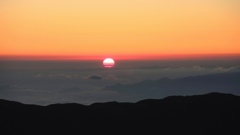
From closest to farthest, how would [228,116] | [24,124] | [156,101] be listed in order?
[24,124] < [228,116] < [156,101]

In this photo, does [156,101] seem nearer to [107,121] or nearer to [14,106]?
[107,121]

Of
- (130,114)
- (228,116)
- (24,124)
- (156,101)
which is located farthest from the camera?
(156,101)

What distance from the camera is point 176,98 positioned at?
53.9 metres

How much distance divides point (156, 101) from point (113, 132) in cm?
1163

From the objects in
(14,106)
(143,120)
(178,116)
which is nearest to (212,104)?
(178,116)

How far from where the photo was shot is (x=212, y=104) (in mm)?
49375

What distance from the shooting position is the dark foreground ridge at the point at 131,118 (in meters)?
42.0

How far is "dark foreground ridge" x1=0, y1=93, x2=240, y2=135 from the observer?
42.0m

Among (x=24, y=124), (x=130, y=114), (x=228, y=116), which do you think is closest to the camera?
(x=24, y=124)

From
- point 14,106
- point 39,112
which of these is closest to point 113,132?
point 39,112

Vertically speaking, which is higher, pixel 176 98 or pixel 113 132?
pixel 176 98

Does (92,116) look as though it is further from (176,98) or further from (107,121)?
(176,98)

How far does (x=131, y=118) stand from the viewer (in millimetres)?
46938

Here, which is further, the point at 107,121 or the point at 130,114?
the point at 130,114
